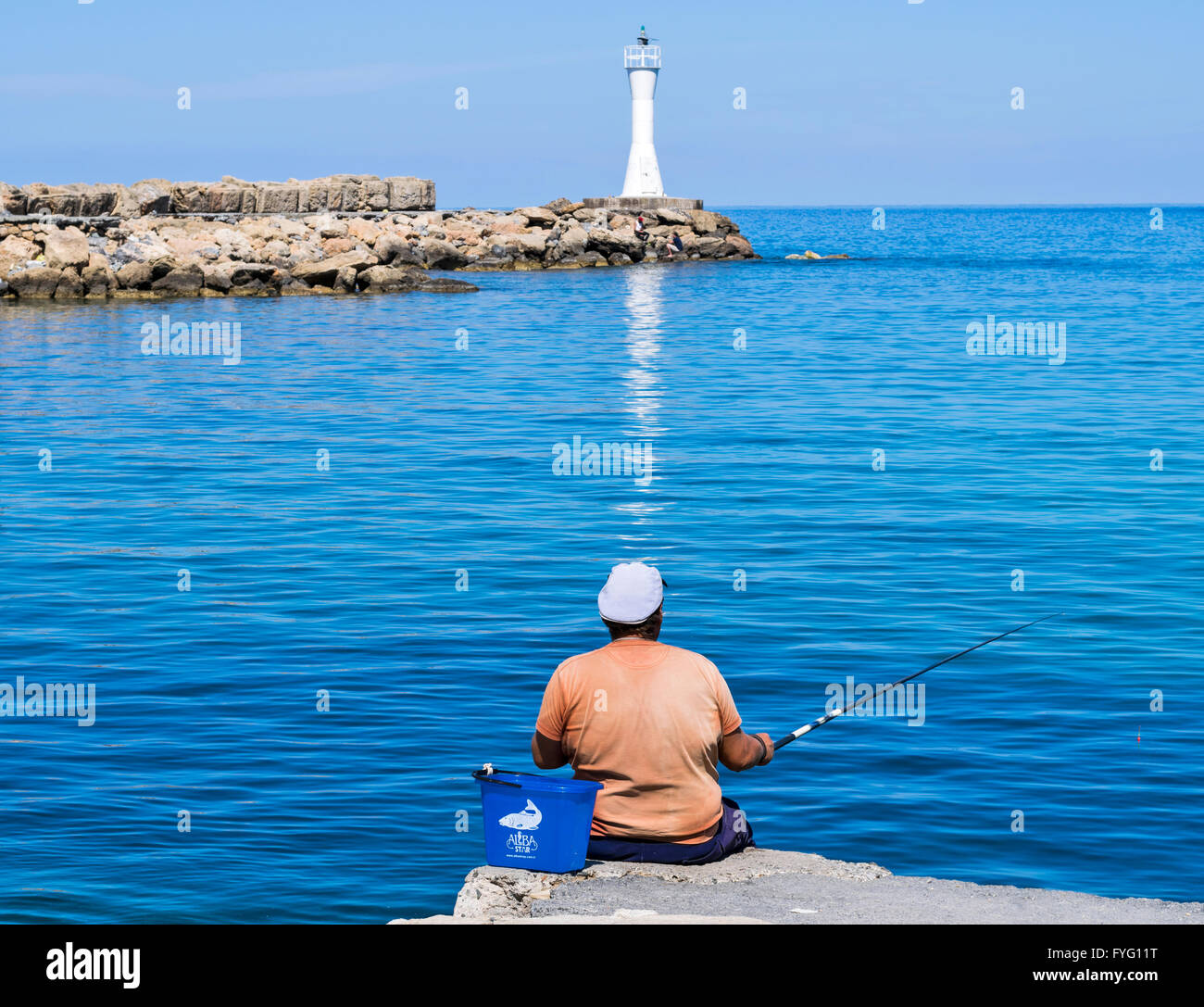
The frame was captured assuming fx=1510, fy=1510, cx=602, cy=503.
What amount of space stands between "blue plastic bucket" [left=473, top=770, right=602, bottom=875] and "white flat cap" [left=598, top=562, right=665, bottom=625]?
0.69 metres

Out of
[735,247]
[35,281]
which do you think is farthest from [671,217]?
[35,281]

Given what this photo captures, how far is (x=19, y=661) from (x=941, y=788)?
7525 mm

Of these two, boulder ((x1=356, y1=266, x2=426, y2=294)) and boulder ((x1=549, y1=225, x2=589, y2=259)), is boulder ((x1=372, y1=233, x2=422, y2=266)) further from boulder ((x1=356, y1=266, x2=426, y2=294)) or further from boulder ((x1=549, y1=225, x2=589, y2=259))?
boulder ((x1=549, y1=225, x2=589, y2=259))

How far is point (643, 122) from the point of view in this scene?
8925 centimetres

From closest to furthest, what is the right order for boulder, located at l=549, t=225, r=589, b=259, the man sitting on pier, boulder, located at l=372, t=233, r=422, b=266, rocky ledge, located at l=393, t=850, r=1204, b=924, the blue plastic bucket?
1. rocky ledge, located at l=393, t=850, r=1204, b=924
2. the blue plastic bucket
3. the man sitting on pier
4. boulder, located at l=372, t=233, r=422, b=266
5. boulder, located at l=549, t=225, r=589, b=259

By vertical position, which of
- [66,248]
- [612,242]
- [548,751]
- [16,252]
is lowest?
[548,751]

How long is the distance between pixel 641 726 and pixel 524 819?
617 millimetres

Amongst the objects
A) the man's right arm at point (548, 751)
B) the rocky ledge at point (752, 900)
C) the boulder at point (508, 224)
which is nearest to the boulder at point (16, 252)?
the boulder at point (508, 224)

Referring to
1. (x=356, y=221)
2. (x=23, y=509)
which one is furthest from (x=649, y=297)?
(x=23, y=509)

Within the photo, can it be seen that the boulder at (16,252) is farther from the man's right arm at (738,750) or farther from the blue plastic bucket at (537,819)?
the man's right arm at (738,750)

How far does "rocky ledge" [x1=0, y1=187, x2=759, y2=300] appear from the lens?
53.8 meters

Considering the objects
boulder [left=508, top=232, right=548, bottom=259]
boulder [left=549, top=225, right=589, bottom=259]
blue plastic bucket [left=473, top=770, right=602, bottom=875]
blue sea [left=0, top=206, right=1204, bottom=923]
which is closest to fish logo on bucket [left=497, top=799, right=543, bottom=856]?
blue plastic bucket [left=473, top=770, right=602, bottom=875]

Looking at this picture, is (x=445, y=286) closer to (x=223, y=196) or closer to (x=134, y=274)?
(x=134, y=274)

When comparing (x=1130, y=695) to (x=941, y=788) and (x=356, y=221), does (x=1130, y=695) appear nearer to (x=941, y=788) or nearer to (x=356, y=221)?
(x=941, y=788)
